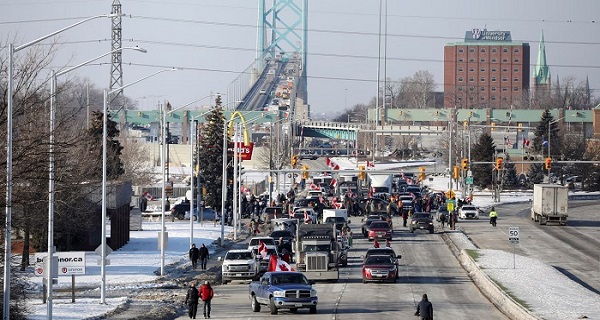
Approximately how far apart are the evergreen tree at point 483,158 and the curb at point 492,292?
207 feet

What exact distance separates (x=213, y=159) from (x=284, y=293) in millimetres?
59040

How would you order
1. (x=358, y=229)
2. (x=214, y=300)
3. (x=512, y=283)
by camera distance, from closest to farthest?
1. (x=214, y=300)
2. (x=512, y=283)
3. (x=358, y=229)

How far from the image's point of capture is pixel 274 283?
38.9m

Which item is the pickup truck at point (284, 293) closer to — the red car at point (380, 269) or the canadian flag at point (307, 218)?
the red car at point (380, 269)

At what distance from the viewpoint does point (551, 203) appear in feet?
270

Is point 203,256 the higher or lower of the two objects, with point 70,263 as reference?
lower

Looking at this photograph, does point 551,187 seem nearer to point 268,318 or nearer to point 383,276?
point 383,276

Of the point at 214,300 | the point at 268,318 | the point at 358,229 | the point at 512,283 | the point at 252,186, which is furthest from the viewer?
the point at 252,186

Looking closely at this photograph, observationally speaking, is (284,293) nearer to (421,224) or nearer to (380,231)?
(380,231)

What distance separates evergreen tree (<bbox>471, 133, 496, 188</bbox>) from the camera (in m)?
125

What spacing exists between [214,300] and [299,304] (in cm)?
574

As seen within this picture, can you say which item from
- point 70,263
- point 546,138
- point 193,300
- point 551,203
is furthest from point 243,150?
point 546,138

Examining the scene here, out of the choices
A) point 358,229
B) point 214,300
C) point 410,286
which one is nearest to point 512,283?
point 410,286

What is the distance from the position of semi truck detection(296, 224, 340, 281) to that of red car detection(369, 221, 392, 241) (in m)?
16.2
